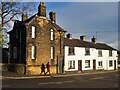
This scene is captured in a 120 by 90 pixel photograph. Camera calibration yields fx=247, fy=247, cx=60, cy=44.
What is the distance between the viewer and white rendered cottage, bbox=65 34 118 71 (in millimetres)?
49469

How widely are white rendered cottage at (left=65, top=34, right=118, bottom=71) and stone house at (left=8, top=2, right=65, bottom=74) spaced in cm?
531

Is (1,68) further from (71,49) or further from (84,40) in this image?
(84,40)

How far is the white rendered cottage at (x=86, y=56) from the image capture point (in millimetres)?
49469

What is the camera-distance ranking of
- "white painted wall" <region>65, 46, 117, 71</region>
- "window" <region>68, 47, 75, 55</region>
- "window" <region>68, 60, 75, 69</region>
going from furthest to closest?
"white painted wall" <region>65, 46, 117, 71</region> < "window" <region>68, 47, 75, 55</region> < "window" <region>68, 60, 75, 69</region>

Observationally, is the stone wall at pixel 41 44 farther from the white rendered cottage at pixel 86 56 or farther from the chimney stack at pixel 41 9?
the white rendered cottage at pixel 86 56

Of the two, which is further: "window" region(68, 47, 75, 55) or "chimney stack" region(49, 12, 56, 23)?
"window" region(68, 47, 75, 55)

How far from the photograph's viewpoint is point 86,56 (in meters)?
54.3

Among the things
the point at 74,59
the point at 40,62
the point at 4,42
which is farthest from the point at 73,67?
the point at 4,42

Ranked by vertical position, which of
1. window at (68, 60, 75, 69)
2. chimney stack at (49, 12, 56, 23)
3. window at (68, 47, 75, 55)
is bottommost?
window at (68, 60, 75, 69)

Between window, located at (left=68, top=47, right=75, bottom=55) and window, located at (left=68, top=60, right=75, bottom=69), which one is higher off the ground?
window, located at (left=68, top=47, right=75, bottom=55)

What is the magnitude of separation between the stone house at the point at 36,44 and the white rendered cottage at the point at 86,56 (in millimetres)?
5306

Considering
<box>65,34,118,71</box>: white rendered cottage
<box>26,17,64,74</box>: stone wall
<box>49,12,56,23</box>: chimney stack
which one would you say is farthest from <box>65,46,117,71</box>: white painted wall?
<box>49,12,56,23</box>: chimney stack

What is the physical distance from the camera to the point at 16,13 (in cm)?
4297

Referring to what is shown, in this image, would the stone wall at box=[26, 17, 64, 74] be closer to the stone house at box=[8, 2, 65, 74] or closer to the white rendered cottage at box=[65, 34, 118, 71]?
the stone house at box=[8, 2, 65, 74]
